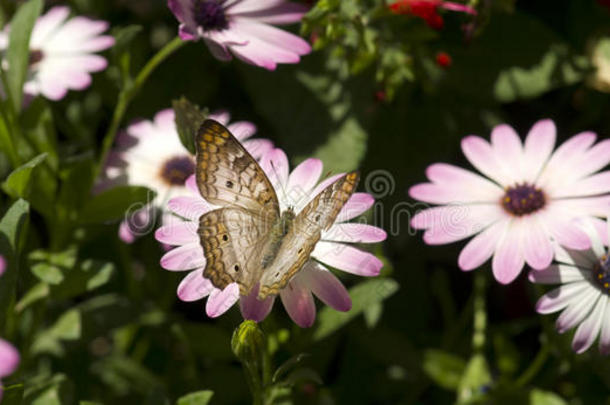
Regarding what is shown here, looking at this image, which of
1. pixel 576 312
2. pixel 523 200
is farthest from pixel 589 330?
pixel 523 200

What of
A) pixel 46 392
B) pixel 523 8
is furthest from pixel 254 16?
pixel 523 8

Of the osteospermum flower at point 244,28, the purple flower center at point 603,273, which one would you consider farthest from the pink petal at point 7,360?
the purple flower center at point 603,273

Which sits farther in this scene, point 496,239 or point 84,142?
point 84,142

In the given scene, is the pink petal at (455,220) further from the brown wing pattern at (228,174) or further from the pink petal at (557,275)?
the brown wing pattern at (228,174)

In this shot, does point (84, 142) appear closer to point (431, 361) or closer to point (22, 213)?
point (22, 213)

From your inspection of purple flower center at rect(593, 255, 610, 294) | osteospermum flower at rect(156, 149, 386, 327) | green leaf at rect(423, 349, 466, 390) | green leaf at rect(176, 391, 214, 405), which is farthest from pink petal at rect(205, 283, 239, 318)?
green leaf at rect(423, 349, 466, 390)

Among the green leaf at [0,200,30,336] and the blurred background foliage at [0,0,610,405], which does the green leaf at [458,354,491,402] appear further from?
the green leaf at [0,200,30,336]

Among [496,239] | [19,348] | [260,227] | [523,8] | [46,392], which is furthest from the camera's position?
[523,8]
